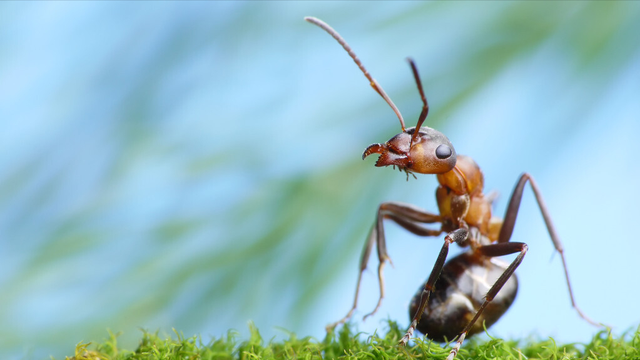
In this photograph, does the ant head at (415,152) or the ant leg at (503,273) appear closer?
the ant leg at (503,273)

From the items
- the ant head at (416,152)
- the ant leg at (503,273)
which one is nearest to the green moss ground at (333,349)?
the ant leg at (503,273)

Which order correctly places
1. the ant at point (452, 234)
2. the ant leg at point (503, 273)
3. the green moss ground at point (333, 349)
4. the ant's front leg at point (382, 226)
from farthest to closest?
the ant's front leg at point (382, 226) → the ant at point (452, 234) → the ant leg at point (503, 273) → the green moss ground at point (333, 349)

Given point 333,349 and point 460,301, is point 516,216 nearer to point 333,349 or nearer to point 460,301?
point 460,301

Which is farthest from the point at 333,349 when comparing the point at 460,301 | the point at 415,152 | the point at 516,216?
the point at 516,216

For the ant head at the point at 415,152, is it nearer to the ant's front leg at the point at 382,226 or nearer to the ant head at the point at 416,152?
the ant head at the point at 416,152

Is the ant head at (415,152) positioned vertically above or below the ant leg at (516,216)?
above

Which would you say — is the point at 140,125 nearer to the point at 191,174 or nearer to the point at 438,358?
the point at 191,174

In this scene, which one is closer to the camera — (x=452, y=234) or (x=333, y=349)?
(x=333, y=349)
